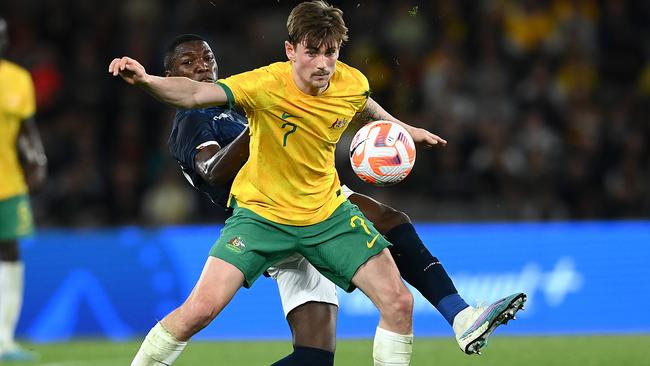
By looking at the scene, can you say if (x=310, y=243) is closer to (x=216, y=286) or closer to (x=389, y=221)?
(x=216, y=286)

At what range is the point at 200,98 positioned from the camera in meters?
4.89

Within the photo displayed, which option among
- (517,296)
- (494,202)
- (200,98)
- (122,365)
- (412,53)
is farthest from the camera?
(412,53)

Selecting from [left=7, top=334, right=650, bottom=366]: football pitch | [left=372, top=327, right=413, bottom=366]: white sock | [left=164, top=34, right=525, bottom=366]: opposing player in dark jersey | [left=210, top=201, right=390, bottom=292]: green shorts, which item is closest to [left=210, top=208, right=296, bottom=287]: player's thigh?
[left=210, top=201, right=390, bottom=292]: green shorts

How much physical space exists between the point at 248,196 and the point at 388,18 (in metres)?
7.66

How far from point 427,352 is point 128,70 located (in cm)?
454

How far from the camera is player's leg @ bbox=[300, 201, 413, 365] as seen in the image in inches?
207

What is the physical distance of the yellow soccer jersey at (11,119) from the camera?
899cm

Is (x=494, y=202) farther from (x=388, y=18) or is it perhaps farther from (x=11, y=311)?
(x=11, y=311)

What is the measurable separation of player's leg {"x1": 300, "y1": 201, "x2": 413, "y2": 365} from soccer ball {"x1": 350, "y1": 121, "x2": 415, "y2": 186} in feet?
0.76

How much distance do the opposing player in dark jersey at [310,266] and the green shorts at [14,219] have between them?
323cm

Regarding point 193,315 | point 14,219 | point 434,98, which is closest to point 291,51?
point 193,315

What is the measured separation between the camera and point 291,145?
17.5 ft

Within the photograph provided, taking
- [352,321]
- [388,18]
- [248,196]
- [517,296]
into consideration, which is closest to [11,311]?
[352,321]

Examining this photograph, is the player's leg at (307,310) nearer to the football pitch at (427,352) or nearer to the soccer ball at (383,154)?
the soccer ball at (383,154)
